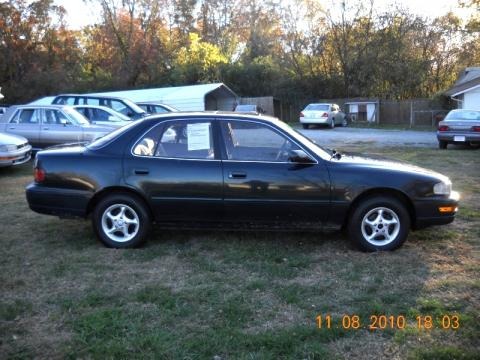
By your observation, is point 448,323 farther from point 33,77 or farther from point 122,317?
point 33,77

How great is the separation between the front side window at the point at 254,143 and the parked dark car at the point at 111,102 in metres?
10.4

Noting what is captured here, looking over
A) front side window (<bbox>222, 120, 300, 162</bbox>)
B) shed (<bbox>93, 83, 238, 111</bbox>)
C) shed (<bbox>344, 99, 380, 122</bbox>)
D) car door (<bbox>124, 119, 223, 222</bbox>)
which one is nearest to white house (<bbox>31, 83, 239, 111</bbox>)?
shed (<bbox>93, 83, 238, 111</bbox>)

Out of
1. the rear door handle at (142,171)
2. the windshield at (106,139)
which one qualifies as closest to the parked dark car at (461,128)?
the windshield at (106,139)

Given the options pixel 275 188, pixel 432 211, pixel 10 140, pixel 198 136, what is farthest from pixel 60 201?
pixel 10 140

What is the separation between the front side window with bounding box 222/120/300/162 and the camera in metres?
5.51

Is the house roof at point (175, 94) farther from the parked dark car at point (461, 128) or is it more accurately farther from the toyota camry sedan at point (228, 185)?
the toyota camry sedan at point (228, 185)

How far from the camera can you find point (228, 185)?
5.43 meters

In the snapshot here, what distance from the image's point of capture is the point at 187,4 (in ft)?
175

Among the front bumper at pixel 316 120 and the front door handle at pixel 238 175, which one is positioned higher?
the front bumper at pixel 316 120

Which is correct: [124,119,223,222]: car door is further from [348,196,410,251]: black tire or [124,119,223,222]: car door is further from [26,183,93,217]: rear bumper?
[348,196,410,251]: black tire

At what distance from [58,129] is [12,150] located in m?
1.95

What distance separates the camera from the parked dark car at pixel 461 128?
51.6 feet

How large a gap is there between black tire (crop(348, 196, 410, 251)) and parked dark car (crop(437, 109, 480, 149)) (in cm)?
1174

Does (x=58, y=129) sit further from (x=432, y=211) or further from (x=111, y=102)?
(x=432, y=211)
